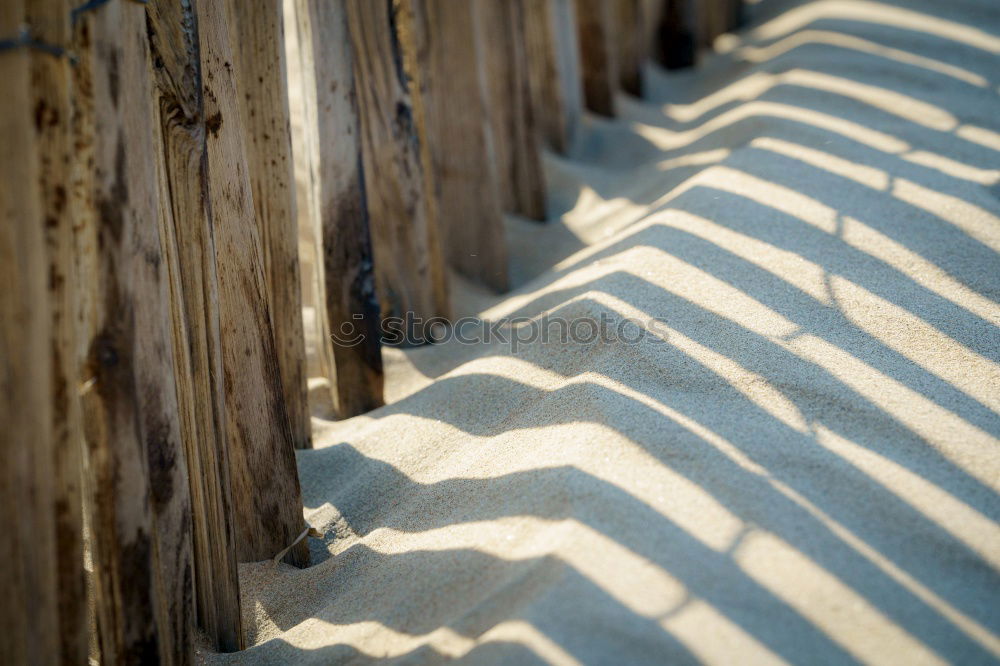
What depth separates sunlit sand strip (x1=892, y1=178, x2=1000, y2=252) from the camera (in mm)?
2617

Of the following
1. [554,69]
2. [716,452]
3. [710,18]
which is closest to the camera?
[716,452]

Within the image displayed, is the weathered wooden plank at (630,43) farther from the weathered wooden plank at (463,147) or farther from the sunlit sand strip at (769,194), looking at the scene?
the sunlit sand strip at (769,194)

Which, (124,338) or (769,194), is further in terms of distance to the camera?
(769,194)

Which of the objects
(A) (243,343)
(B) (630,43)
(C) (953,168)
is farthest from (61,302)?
(B) (630,43)

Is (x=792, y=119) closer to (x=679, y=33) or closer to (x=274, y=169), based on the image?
(x=274, y=169)

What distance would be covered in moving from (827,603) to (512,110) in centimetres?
274

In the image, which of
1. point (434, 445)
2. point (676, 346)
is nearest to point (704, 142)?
point (676, 346)

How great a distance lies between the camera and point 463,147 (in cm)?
335

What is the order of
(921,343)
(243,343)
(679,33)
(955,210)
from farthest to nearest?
1. (679,33)
2. (955,210)
3. (921,343)
4. (243,343)

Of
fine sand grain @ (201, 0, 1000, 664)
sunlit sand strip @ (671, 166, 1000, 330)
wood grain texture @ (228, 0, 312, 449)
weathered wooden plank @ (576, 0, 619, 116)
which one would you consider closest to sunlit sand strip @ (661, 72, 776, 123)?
weathered wooden plank @ (576, 0, 619, 116)

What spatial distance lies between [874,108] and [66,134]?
3270mm

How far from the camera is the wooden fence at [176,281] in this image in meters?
1.32

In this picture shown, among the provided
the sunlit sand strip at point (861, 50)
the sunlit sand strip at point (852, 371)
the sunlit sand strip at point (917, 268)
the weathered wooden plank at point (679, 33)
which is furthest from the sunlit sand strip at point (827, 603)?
the weathered wooden plank at point (679, 33)

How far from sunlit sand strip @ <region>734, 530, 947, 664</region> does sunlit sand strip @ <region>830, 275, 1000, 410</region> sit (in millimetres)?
763
